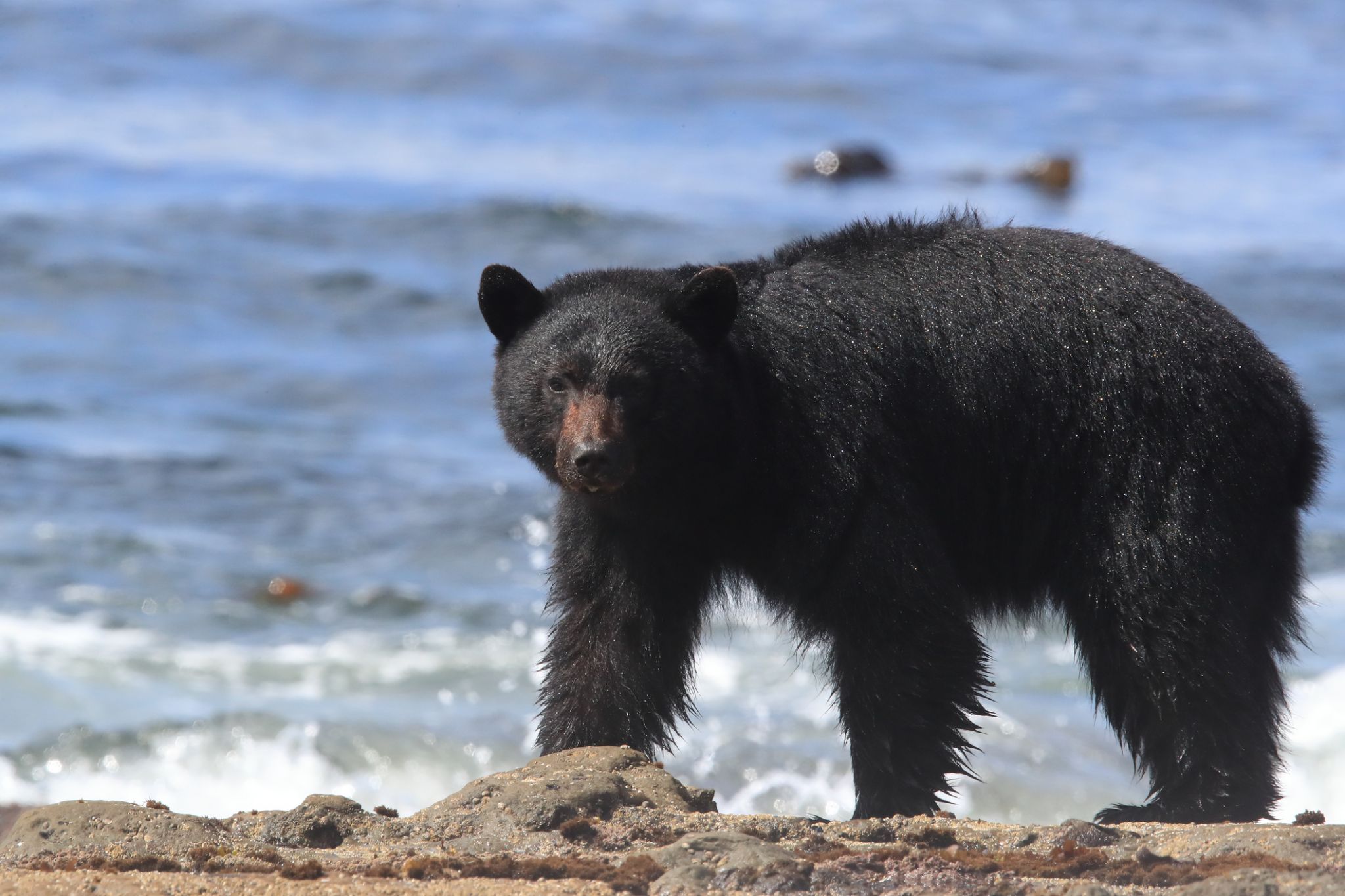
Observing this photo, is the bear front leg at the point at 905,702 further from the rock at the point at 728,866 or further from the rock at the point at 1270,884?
the rock at the point at 1270,884

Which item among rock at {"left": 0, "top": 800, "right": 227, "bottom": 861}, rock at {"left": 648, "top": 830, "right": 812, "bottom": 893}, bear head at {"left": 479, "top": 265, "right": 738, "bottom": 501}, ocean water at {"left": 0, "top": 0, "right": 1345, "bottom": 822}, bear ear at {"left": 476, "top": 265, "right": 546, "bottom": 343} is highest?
ocean water at {"left": 0, "top": 0, "right": 1345, "bottom": 822}

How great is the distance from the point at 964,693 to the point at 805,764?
412 cm

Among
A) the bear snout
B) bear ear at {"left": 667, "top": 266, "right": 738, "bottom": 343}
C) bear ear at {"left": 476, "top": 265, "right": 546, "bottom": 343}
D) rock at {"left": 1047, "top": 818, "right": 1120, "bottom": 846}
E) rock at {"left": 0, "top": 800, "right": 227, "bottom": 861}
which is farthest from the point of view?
bear ear at {"left": 476, "top": 265, "right": 546, "bottom": 343}

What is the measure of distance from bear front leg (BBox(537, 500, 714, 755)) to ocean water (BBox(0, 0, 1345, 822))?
2007mm

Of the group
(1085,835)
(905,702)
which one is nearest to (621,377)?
(905,702)

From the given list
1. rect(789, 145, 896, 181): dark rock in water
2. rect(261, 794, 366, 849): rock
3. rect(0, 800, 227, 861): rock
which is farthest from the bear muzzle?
rect(789, 145, 896, 181): dark rock in water

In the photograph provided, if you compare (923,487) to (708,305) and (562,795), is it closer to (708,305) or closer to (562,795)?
(708,305)

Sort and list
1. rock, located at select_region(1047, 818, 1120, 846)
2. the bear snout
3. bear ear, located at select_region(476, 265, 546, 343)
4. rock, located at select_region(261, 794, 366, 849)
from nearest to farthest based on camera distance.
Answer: rock, located at select_region(1047, 818, 1120, 846)
rock, located at select_region(261, 794, 366, 849)
the bear snout
bear ear, located at select_region(476, 265, 546, 343)

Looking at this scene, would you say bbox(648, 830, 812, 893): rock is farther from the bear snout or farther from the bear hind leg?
the bear hind leg

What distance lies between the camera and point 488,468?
1396cm

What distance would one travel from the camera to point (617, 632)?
5770 mm

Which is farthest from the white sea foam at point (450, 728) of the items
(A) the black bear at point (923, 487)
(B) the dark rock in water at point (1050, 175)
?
(B) the dark rock in water at point (1050, 175)

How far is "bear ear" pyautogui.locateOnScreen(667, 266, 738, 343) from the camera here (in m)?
5.51

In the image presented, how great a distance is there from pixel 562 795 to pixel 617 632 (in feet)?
3.32
